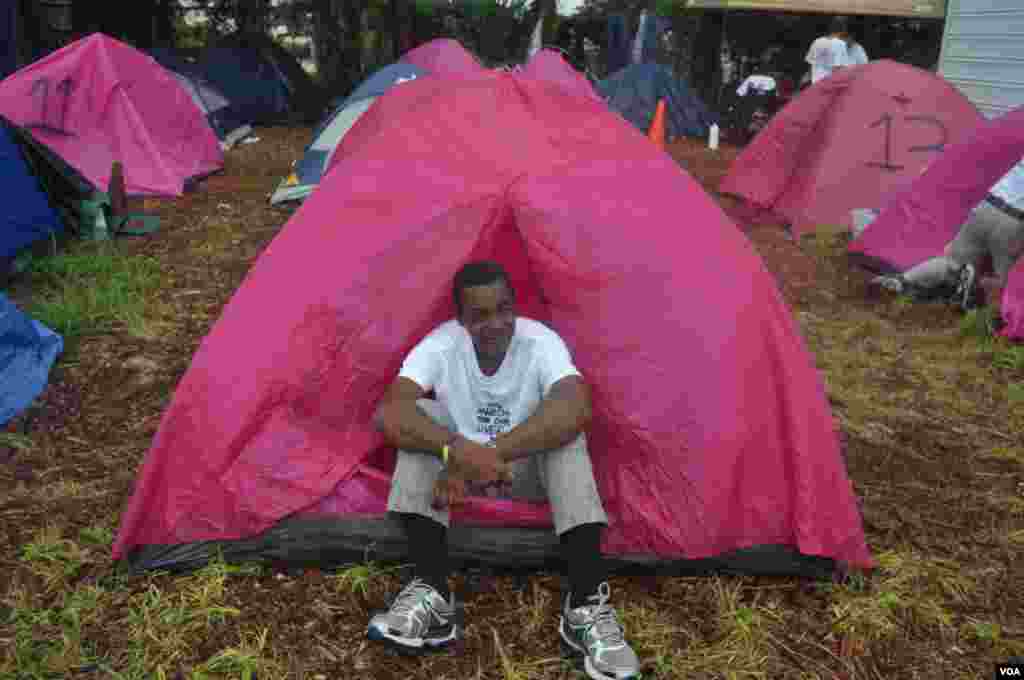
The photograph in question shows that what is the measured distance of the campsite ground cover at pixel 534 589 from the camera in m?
2.61

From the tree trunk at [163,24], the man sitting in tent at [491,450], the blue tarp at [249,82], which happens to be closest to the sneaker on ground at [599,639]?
the man sitting in tent at [491,450]

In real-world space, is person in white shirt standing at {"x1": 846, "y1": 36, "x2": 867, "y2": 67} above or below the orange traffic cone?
above

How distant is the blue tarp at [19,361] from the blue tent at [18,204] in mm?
1722

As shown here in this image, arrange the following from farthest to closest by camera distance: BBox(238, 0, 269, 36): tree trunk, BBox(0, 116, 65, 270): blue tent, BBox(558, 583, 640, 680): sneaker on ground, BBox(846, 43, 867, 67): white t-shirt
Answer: BBox(238, 0, 269, 36): tree trunk
BBox(846, 43, 867, 67): white t-shirt
BBox(0, 116, 65, 270): blue tent
BBox(558, 583, 640, 680): sneaker on ground

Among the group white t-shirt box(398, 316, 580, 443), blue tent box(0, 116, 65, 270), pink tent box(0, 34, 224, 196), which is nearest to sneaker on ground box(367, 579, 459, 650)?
white t-shirt box(398, 316, 580, 443)

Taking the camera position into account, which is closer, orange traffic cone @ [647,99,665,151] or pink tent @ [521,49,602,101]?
pink tent @ [521,49,602,101]

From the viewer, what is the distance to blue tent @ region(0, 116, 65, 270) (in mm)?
6023

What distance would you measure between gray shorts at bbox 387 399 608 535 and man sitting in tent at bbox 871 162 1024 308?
399cm

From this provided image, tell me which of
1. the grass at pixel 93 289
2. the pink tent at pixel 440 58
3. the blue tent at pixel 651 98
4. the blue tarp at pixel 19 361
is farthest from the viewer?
the blue tent at pixel 651 98

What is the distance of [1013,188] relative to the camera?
5.32 metres

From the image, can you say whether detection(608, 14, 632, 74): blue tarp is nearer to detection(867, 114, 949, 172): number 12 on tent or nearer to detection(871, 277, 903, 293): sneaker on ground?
detection(867, 114, 949, 172): number 12 on tent

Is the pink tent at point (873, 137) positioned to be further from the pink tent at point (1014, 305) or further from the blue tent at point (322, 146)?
the blue tent at point (322, 146)

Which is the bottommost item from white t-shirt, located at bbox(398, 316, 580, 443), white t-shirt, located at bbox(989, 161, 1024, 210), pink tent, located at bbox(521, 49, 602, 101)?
white t-shirt, located at bbox(398, 316, 580, 443)

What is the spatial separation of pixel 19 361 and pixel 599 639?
3.40 m
